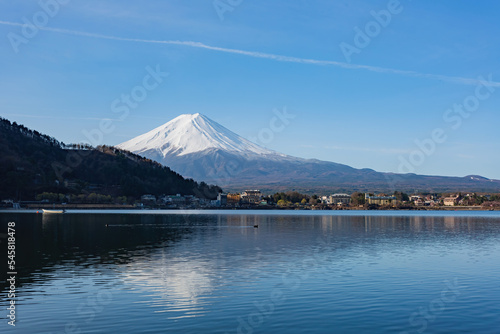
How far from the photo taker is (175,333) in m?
18.2

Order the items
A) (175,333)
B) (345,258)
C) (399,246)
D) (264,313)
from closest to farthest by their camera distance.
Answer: (175,333)
(264,313)
(345,258)
(399,246)

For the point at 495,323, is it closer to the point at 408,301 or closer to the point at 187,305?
the point at 408,301

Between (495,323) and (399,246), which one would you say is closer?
(495,323)

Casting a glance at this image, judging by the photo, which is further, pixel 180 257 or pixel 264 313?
pixel 180 257

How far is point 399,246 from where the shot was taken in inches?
2037

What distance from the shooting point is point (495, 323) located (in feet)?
65.4

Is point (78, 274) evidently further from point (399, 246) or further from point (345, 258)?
point (399, 246)

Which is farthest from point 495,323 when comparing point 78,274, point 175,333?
point 78,274

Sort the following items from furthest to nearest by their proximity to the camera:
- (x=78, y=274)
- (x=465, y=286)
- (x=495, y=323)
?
(x=78, y=274) < (x=465, y=286) < (x=495, y=323)

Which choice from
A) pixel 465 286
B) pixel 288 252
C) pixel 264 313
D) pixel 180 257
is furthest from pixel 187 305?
pixel 288 252

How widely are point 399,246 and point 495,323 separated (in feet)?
106

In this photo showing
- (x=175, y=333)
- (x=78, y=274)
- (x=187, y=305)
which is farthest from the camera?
(x=78, y=274)

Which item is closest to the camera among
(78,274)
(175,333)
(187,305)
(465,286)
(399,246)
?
(175,333)

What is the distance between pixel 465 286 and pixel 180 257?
21850mm
